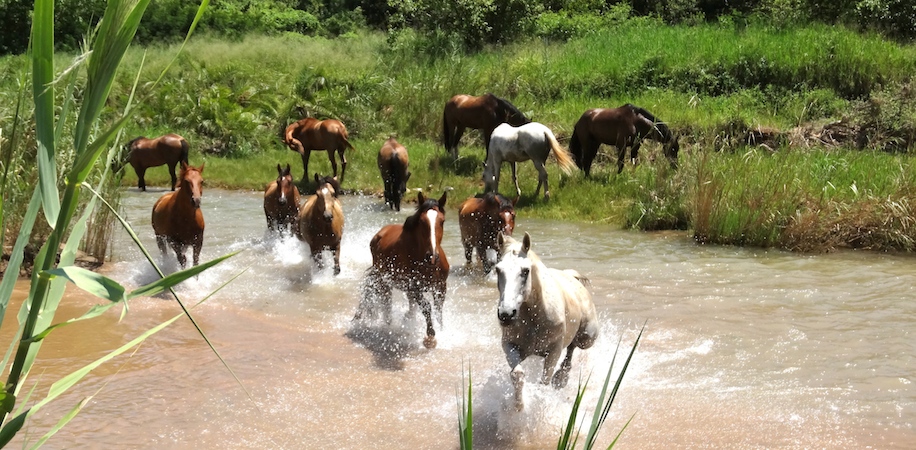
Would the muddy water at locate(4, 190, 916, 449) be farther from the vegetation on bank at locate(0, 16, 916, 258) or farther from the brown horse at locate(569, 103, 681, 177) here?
the brown horse at locate(569, 103, 681, 177)

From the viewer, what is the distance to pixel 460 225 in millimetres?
9852

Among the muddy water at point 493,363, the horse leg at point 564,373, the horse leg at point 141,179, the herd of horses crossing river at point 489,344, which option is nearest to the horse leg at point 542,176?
the herd of horses crossing river at point 489,344

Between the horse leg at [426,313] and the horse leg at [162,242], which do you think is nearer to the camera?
the horse leg at [426,313]

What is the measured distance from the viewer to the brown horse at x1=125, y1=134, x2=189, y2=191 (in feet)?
54.6

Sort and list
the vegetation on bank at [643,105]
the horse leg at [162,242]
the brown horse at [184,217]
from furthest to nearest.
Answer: the vegetation on bank at [643,105]
the horse leg at [162,242]
the brown horse at [184,217]

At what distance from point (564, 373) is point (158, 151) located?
12.7 metres

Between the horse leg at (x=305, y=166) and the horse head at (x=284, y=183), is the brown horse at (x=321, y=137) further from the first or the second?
the horse head at (x=284, y=183)

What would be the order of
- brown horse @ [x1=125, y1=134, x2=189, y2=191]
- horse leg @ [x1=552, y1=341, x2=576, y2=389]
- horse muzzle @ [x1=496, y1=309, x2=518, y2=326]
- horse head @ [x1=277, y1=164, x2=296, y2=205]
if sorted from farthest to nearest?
brown horse @ [x1=125, y1=134, x2=189, y2=191] < horse head @ [x1=277, y1=164, x2=296, y2=205] < horse leg @ [x1=552, y1=341, x2=576, y2=389] < horse muzzle @ [x1=496, y1=309, x2=518, y2=326]

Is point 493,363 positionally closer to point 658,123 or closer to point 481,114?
point 658,123

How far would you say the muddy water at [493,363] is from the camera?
5352 mm

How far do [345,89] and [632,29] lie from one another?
8.70m

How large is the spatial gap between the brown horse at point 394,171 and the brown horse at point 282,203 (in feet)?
10.7

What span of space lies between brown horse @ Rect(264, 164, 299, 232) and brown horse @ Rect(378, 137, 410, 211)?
10.7 ft

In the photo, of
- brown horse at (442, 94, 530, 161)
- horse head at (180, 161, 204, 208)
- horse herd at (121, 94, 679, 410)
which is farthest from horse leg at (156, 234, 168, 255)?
brown horse at (442, 94, 530, 161)
